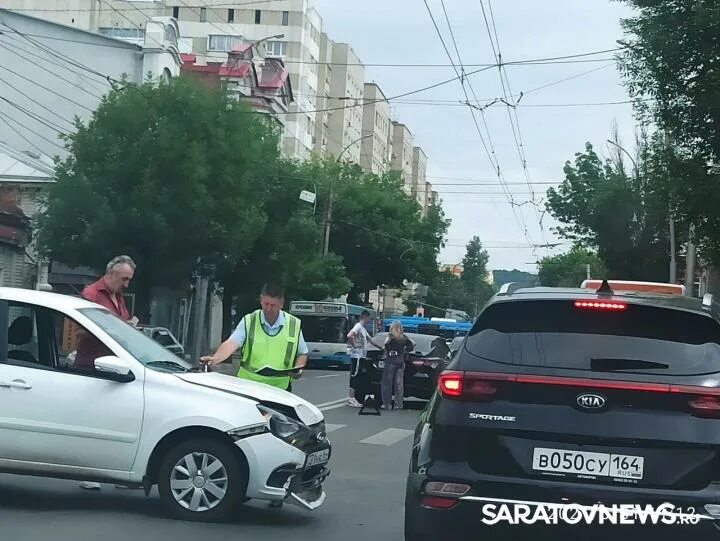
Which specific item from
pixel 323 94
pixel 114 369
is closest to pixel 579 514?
pixel 114 369

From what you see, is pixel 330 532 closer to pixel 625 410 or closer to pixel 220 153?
pixel 625 410

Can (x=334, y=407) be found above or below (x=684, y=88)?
below

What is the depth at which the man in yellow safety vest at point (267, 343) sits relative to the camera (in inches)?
392

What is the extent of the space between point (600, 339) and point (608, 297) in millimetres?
323

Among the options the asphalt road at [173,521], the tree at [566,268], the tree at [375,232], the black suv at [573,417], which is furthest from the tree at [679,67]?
the tree at [566,268]

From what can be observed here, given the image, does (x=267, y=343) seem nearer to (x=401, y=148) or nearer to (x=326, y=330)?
(x=326, y=330)

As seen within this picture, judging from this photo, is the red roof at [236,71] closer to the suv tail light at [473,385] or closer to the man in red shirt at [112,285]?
the man in red shirt at [112,285]

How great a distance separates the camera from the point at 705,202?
25219 mm

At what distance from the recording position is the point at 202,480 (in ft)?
28.0

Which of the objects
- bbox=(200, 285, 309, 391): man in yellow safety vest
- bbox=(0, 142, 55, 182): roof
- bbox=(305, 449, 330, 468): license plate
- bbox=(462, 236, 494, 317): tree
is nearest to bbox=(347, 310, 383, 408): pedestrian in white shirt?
bbox=(200, 285, 309, 391): man in yellow safety vest

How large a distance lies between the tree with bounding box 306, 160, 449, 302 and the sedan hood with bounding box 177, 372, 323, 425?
186ft

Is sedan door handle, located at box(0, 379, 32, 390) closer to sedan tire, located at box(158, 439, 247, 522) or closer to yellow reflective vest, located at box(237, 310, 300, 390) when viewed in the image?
sedan tire, located at box(158, 439, 247, 522)

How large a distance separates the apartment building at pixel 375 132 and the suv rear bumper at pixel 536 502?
106565 mm

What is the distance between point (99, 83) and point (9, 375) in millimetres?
46397
